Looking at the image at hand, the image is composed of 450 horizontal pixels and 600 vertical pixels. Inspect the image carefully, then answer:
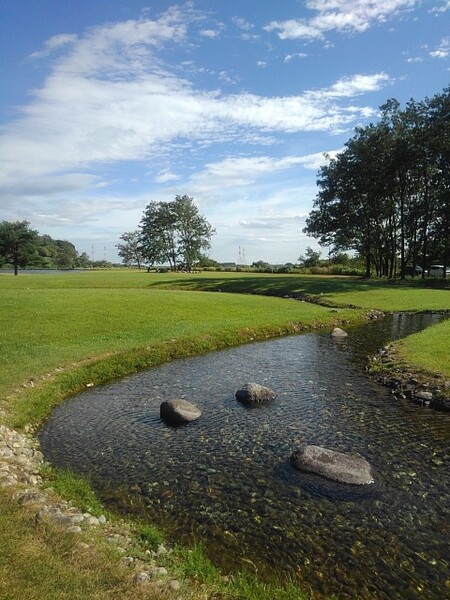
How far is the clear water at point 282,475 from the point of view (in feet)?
25.1

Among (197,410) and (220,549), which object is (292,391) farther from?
(220,549)

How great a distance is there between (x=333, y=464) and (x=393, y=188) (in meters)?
72.4

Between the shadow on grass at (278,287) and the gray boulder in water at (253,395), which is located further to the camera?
the shadow on grass at (278,287)

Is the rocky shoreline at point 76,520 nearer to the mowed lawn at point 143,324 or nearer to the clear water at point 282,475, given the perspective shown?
the clear water at point 282,475

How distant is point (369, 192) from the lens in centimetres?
7406

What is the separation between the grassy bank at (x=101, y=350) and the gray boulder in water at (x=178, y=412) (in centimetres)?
454

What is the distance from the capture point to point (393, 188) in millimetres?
73062

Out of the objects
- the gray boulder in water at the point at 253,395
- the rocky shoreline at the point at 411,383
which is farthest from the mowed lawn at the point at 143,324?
the gray boulder in water at the point at 253,395

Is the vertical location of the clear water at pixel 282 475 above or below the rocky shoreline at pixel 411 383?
below

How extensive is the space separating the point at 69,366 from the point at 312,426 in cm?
1213

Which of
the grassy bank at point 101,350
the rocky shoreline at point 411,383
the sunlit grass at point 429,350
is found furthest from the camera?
the sunlit grass at point 429,350

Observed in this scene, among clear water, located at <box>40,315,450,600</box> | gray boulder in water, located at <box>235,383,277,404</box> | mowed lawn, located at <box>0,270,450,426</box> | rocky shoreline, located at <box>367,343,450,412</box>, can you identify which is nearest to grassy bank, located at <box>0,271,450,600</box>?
mowed lawn, located at <box>0,270,450,426</box>

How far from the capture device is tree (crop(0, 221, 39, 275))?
87.2 meters

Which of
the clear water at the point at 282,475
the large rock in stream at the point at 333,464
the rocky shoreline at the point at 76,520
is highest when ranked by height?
the rocky shoreline at the point at 76,520
